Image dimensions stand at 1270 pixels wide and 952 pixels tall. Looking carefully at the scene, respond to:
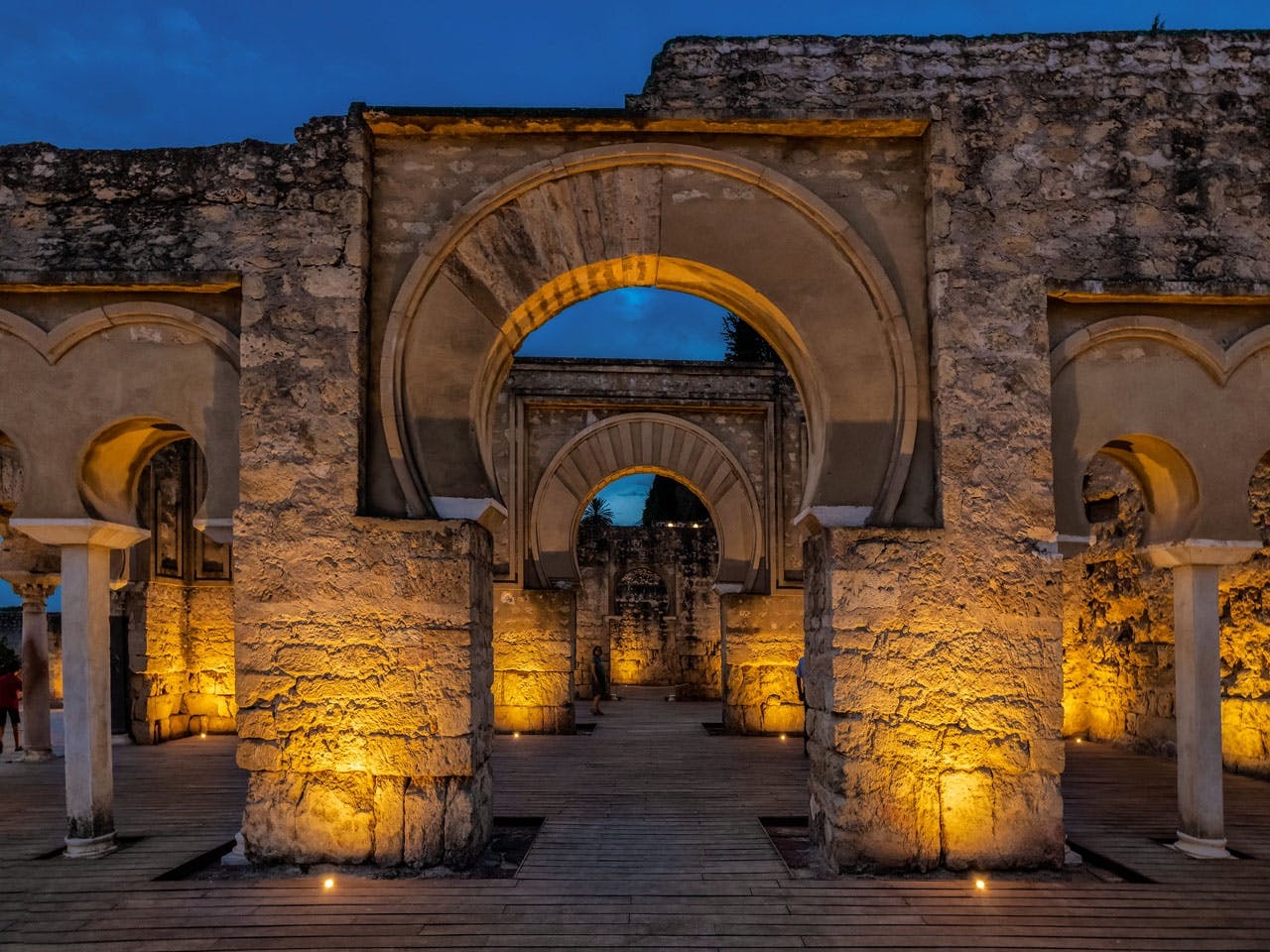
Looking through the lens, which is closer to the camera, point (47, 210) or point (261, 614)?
point (261, 614)

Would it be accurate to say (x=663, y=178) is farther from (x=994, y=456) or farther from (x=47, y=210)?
(x=47, y=210)

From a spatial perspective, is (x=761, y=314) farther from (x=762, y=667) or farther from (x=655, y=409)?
(x=655, y=409)

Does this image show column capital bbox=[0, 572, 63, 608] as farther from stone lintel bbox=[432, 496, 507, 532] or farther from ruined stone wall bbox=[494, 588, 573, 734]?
stone lintel bbox=[432, 496, 507, 532]

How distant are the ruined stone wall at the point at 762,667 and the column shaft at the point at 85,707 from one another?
22.1 ft

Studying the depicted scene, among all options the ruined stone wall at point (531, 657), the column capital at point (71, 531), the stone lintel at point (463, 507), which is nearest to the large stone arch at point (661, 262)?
the stone lintel at point (463, 507)

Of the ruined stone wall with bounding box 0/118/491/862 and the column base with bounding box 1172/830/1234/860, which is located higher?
the ruined stone wall with bounding box 0/118/491/862

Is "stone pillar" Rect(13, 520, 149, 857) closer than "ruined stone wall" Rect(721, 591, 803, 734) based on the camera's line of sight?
Yes

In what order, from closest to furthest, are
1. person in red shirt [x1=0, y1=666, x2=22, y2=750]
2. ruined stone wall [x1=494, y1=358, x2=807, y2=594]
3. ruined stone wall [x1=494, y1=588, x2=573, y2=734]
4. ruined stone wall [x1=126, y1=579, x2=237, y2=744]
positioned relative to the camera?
person in red shirt [x1=0, y1=666, x2=22, y2=750] → ruined stone wall [x1=126, y1=579, x2=237, y2=744] → ruined stone wall [x1=494, y1=588, x2=573, y2=734] → ruined stone wall [x1=494, y1=358, x2=807, y2=594]

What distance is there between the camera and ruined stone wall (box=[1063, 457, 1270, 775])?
741 centimetres

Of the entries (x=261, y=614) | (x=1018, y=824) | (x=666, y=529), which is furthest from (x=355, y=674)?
(x=666, y=529)

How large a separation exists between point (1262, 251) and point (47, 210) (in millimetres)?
6790

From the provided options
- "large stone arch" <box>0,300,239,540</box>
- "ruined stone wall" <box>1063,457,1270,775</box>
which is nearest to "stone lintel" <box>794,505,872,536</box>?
"ruined stone wall" <box>1063,457,1270,775</box>

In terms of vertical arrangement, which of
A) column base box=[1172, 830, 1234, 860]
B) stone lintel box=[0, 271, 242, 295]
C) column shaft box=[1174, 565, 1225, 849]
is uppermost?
stone lintel box=[0, 271, 242, 295]

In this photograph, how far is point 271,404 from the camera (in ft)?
16.5
